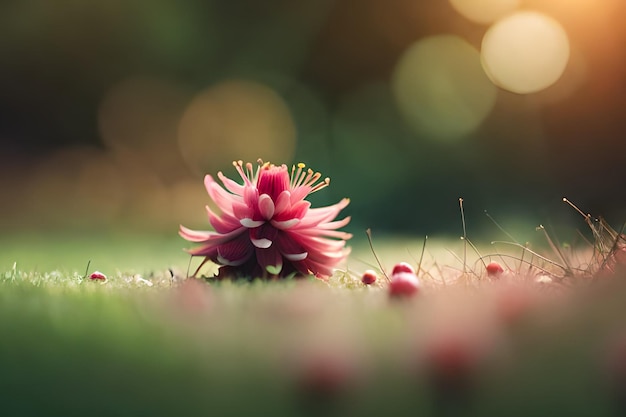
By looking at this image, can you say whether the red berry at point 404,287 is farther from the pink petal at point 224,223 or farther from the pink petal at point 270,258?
the pink petal at point 224,223

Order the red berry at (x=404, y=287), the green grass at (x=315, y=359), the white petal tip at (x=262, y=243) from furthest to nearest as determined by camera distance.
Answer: the white petal tip at (x=262, y=243)
the red berry at (x=404, y=287)
the green grass at (x=315, y=359)

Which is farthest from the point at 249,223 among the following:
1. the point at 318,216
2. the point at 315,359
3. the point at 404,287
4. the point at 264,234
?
the point at 315,359

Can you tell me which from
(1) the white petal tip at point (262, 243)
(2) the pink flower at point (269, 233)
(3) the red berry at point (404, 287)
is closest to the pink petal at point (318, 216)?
(2) the pink flower at point (269, 233)

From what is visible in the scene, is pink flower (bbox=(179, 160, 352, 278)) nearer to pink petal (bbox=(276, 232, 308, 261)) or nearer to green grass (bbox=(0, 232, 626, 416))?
pink petal (bbox=(276, 232, 308, 261))

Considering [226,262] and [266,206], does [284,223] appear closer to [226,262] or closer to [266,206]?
[266,206]

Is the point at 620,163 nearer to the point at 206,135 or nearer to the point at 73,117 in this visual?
the point at 206,135

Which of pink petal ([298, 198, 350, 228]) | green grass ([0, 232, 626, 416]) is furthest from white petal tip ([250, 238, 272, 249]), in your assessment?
green grass ([0, 232, 626, 416])

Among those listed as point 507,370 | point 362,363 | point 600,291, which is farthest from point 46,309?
point 600,291
